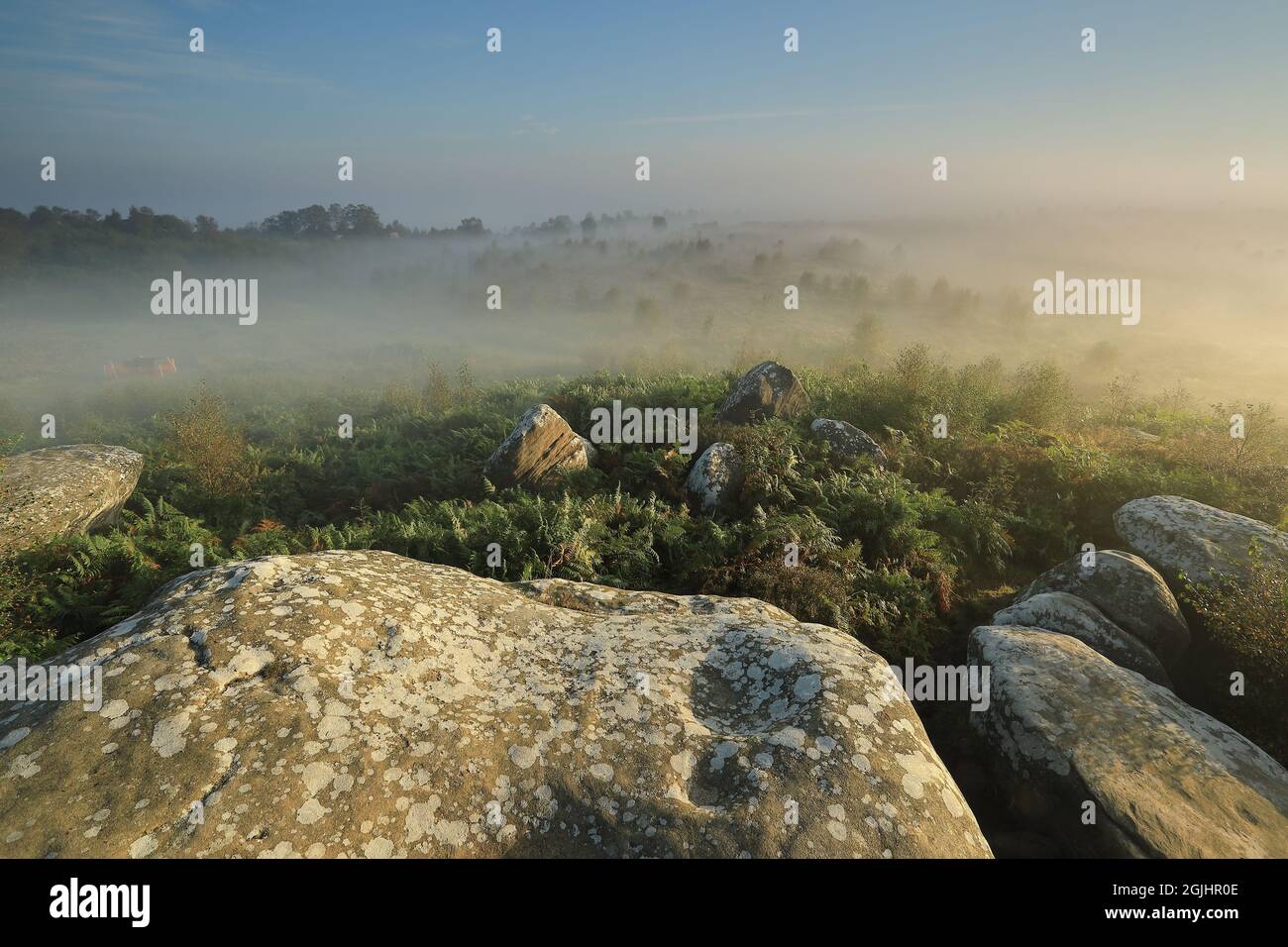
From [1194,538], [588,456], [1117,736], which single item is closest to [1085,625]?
[1117,736]

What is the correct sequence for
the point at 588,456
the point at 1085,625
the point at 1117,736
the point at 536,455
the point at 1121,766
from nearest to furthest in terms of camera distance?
1. the point at 1121,766
2. the point at 1117,736
3. the point at 1085,625
4. the point at 536,455
5. the point at 588,456

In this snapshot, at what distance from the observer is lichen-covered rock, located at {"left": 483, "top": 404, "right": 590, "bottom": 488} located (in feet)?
42.5

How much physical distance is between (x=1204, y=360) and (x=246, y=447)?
70.6 metres

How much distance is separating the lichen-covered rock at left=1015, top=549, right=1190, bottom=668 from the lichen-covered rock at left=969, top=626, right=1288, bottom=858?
1955 mm

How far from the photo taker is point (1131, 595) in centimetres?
886

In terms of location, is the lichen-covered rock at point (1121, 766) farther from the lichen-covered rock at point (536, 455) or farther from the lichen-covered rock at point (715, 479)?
the lichen-covered rock at point (536, 455)

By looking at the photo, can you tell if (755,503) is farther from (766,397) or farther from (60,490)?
(60,490)

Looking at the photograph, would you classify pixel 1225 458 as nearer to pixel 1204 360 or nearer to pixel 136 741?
pixel 136 741

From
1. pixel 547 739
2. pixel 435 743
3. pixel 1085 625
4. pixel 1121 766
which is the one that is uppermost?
pixel 435 743

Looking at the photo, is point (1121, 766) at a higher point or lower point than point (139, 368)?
lower

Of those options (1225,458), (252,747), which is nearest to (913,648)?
(252,747)

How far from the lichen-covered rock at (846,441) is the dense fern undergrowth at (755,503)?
0.32 meters

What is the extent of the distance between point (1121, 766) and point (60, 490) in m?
15.0
